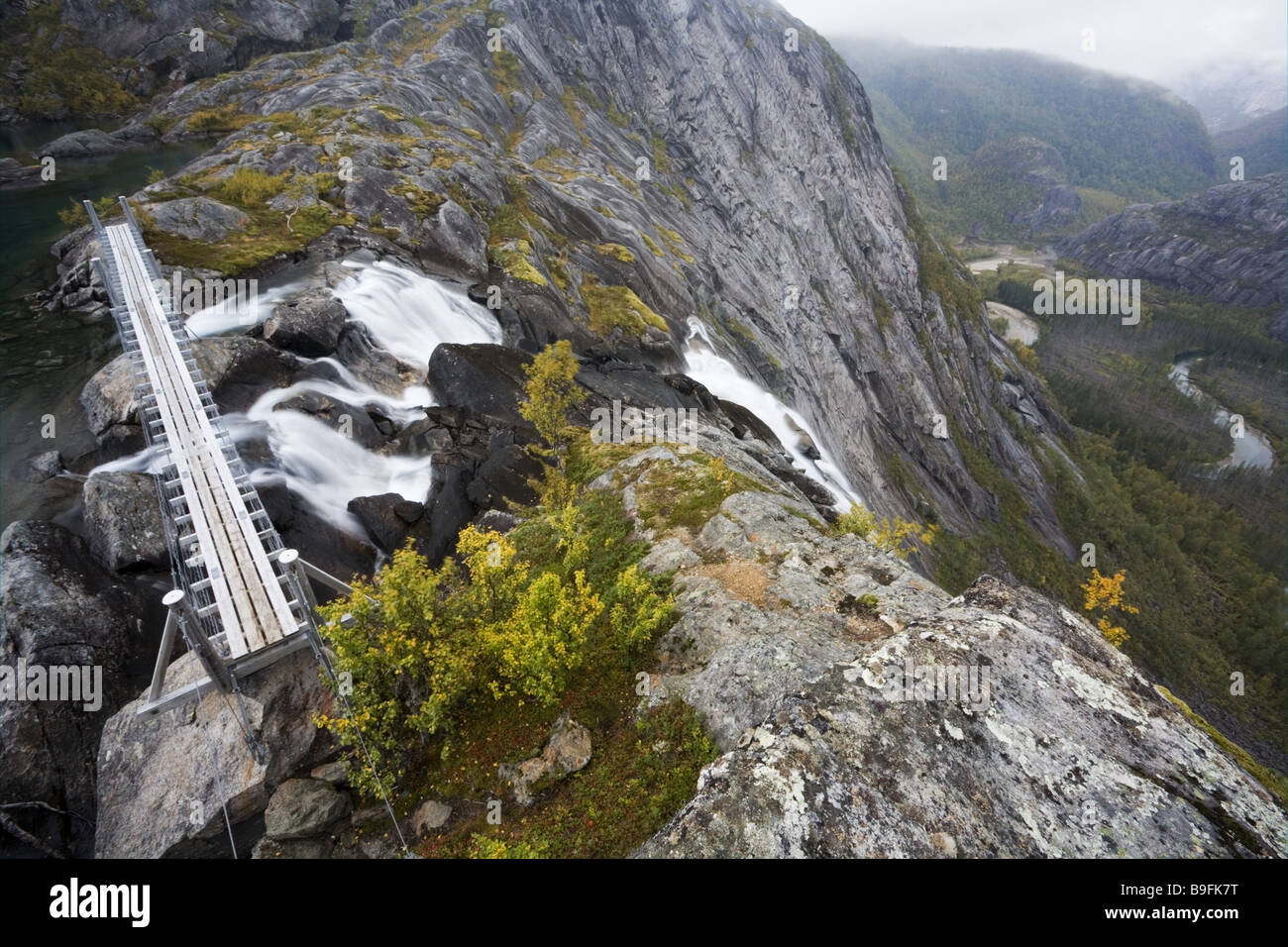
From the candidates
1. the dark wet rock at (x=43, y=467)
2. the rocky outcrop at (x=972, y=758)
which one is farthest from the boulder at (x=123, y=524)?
the rocky outcrop at (x=972, y=758)

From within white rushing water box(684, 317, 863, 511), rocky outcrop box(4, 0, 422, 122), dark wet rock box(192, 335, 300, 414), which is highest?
rocky outcrop box(4, 0, 422, 122)

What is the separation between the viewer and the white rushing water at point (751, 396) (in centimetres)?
4984

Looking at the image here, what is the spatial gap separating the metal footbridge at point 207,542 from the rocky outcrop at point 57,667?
75.8 inches

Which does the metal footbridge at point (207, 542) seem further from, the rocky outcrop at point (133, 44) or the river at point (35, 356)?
the rocky outcrop at point (133, 44)

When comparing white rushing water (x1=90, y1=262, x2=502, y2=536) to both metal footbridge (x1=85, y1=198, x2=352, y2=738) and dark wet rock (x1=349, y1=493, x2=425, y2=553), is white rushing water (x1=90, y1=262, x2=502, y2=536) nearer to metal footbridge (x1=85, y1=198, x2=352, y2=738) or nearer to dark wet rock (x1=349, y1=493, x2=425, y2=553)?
dark wet rock (x1=349, y1=493, x2=425, y2=553)

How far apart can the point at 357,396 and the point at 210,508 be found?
10.9 meters

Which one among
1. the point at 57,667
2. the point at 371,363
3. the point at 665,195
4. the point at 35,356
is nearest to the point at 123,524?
the point at 57,667

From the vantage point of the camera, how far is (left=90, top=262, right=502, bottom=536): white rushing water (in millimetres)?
21422

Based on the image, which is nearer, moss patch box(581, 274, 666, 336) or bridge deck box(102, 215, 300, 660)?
bridge deck box(102, 215, 300, 660)

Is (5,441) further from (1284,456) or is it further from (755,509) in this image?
(1284,456)

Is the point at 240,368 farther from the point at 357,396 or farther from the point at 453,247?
the point at 453,247

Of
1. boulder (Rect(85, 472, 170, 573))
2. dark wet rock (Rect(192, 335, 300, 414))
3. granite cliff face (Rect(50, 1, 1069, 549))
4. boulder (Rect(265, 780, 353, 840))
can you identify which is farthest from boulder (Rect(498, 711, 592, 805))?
granite cliff face (Rect(50, 1, 1069, 549))

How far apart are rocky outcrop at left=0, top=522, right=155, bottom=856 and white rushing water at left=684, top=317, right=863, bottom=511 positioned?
40.6 metres
